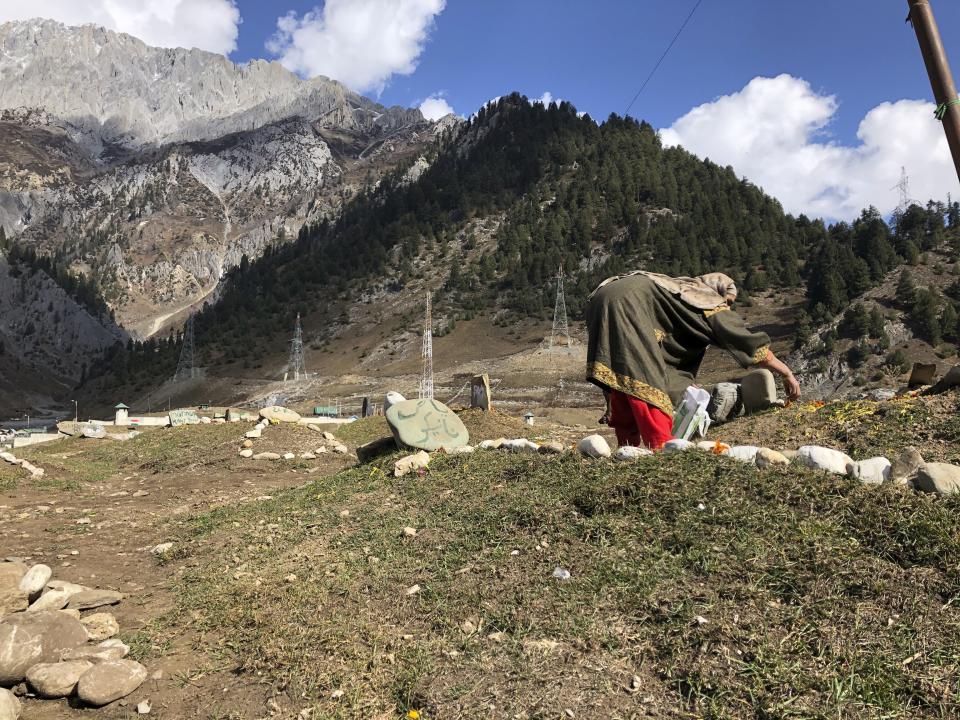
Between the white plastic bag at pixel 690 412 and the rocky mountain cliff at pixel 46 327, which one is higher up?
the rocky mountain cliff at pixel 46 327

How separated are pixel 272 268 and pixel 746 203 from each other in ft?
361

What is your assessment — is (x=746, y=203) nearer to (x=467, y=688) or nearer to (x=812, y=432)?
(x=812, y=432)

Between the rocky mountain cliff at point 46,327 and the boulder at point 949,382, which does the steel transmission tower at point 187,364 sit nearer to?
the rocky mountain cliff at point 46,327

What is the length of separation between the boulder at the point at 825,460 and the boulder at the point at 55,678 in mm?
6183

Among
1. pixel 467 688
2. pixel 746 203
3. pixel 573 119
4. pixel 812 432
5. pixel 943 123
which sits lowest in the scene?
pixel 812 432

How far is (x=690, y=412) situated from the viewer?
306 inches

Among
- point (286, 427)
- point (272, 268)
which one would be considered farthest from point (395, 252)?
point (286, 427)

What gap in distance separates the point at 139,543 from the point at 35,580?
2.96 metres

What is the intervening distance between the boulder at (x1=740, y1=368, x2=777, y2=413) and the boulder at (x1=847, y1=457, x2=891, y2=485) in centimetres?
806

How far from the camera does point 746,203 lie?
101188 millimetres

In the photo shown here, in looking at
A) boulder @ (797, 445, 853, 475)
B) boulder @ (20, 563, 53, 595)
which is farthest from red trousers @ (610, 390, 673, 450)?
boulder @ (20, 563, 53, 595)

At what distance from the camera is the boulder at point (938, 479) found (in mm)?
4414

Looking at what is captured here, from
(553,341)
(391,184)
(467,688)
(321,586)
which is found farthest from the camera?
(391,184)

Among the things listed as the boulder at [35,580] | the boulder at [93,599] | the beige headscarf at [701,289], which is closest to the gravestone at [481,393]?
the beige headscarf at [701,289]
